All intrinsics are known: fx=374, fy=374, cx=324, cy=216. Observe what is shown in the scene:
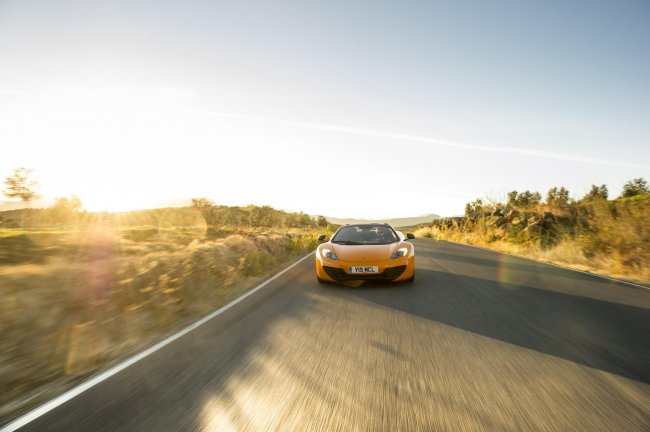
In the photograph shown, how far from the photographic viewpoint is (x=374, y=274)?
7586mm

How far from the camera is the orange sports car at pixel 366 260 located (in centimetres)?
762

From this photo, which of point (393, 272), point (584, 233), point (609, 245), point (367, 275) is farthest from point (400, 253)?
point (584, 233)

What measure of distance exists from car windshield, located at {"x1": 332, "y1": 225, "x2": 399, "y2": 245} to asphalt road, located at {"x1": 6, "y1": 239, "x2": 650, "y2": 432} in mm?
2567

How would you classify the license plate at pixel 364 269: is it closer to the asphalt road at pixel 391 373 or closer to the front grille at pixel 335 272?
the front grille at pixel 335 272

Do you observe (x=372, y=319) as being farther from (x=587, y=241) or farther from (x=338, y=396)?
(x=587, y=241)

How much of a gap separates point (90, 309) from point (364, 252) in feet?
16.5

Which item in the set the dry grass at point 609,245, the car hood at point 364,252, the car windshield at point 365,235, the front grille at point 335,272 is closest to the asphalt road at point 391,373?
the front grille at point 335,272

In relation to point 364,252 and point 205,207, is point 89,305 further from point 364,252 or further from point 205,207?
point 205,207

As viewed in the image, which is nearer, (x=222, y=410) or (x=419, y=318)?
(x=222, y=410)

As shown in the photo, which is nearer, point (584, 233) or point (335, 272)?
point (335, 272)

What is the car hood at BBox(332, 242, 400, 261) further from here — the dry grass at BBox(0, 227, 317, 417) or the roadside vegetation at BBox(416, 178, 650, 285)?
the roadside vegetation at BBox(416, 178, 650, 285)

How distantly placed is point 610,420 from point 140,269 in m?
8.17

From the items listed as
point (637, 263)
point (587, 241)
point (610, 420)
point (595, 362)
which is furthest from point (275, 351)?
point (587, 241)

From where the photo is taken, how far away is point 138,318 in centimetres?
603
